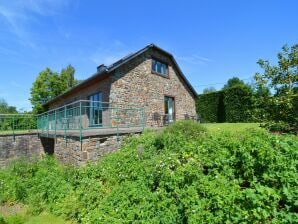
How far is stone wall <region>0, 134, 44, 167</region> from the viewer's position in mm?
13180

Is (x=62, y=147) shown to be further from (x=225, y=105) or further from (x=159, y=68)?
(x=225, y=105)

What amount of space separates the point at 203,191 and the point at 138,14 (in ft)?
33.7

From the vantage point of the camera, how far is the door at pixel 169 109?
1759cm

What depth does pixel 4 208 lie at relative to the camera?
7730 mm

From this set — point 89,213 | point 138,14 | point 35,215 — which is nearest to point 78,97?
point 138,14

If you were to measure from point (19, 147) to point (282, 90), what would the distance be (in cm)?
1431

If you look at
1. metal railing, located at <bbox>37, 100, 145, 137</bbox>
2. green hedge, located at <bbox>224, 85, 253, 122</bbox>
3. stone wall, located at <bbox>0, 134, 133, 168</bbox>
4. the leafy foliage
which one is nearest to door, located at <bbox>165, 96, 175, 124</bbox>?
metal railing, located at <bbox>37, 100, 145, 137</bbox>

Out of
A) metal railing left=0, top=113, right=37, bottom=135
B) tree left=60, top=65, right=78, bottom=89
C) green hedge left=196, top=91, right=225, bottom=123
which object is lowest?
metal railing left=0, top=113, right=37, bottom=135

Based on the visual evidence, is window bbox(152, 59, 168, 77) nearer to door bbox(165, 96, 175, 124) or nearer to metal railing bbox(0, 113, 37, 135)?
door bbox(165, 96, 175, 124)

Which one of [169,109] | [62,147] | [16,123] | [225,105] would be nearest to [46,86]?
[16,123]

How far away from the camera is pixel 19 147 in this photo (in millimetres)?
13836

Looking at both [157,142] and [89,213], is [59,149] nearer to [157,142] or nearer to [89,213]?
[157,142]

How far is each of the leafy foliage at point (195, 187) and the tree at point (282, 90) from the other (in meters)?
2.33

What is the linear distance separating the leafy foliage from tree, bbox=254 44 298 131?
7.64 feet
